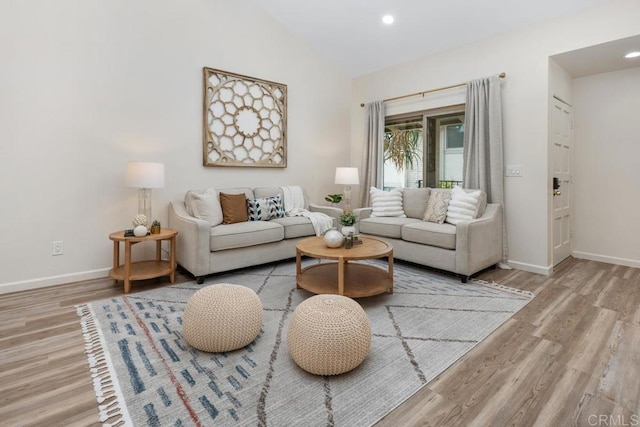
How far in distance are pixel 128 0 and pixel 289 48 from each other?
2031mm

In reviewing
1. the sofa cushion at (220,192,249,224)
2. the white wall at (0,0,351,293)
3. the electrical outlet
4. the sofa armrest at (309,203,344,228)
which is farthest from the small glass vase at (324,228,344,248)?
the electrical outlet

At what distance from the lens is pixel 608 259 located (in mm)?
4059

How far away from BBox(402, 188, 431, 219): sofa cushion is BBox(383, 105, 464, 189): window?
58 centimetres

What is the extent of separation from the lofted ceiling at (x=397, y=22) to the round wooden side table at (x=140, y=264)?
320 cm

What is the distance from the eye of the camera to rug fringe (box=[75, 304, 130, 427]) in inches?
56.2

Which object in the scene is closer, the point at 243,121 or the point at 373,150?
the point at 243,121

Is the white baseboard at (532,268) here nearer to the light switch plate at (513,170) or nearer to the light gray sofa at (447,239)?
the light gray sofa at (447,239)

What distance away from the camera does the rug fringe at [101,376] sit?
4.68 feet

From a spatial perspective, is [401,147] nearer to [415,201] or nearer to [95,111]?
[415,201]

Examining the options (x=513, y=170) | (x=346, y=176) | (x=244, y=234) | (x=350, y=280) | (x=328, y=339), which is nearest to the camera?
(x=328, y=339)

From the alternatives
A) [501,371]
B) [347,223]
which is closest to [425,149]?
[347,223]

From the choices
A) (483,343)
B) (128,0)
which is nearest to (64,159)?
(128,0)

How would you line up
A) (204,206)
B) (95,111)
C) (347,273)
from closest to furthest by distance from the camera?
(347,273) < (95,111) < (204,206)

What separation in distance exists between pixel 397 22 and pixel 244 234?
313cm
